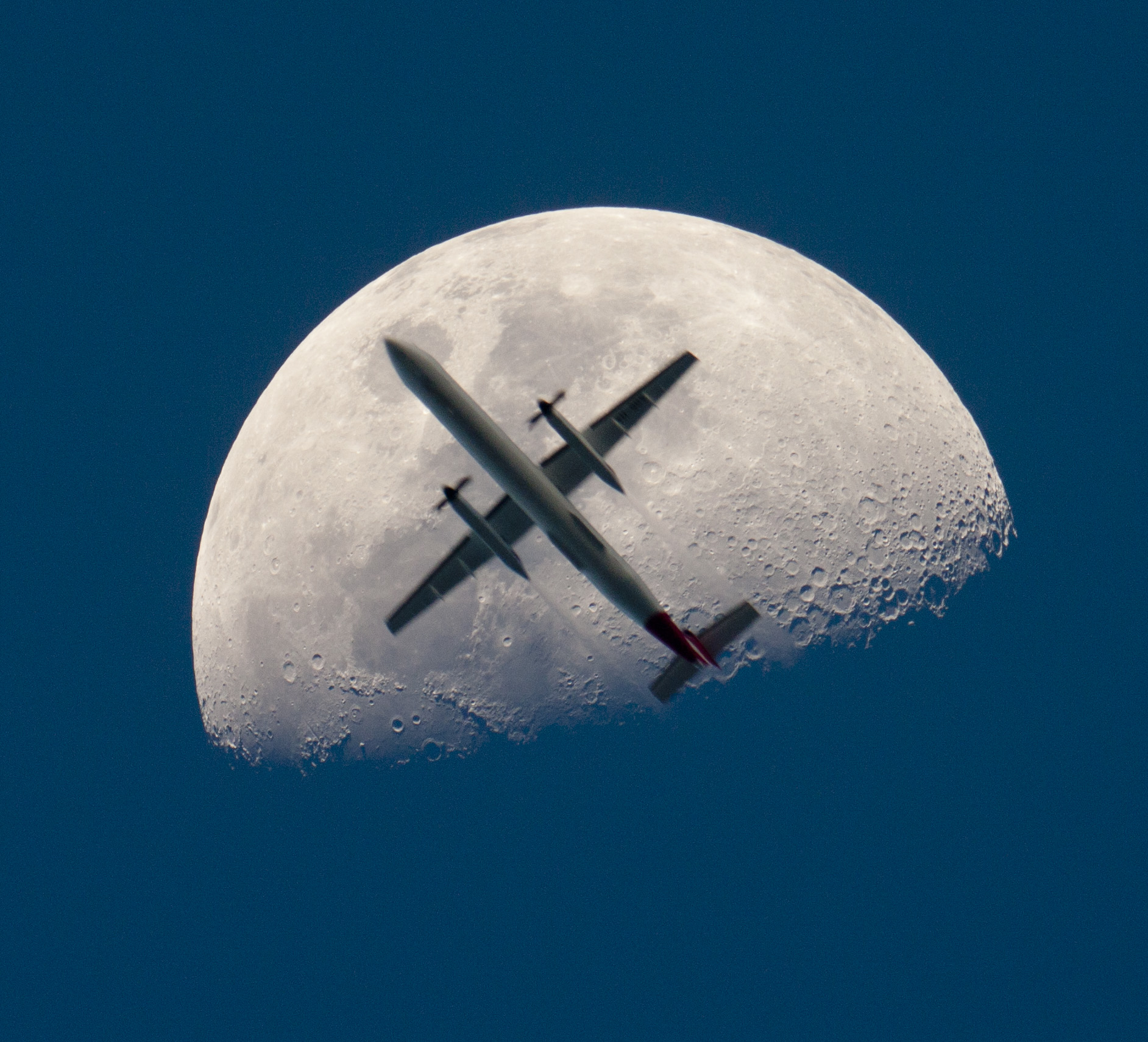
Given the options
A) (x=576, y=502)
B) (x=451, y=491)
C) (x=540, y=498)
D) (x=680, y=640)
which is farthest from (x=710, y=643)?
(x=451, y=491)

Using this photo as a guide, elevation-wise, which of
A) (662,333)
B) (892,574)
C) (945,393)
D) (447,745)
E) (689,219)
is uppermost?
(689,219)

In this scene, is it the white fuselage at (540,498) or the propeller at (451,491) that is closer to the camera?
the white fuselage at (540,498)

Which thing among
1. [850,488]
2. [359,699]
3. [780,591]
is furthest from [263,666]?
[850,488]

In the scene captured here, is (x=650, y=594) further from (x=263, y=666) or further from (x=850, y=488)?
(x=263, y=666)

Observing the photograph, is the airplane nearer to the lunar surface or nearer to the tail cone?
the tail cone

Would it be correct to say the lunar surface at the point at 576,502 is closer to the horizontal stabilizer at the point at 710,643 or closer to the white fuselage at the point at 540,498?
the horizontal stabilizer at the point at 710,643

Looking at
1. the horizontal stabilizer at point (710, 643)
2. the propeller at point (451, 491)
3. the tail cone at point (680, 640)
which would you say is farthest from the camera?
the propeller at point (451, 491)

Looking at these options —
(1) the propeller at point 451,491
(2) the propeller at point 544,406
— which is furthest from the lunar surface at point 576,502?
(1) the propeller at point 451,491
